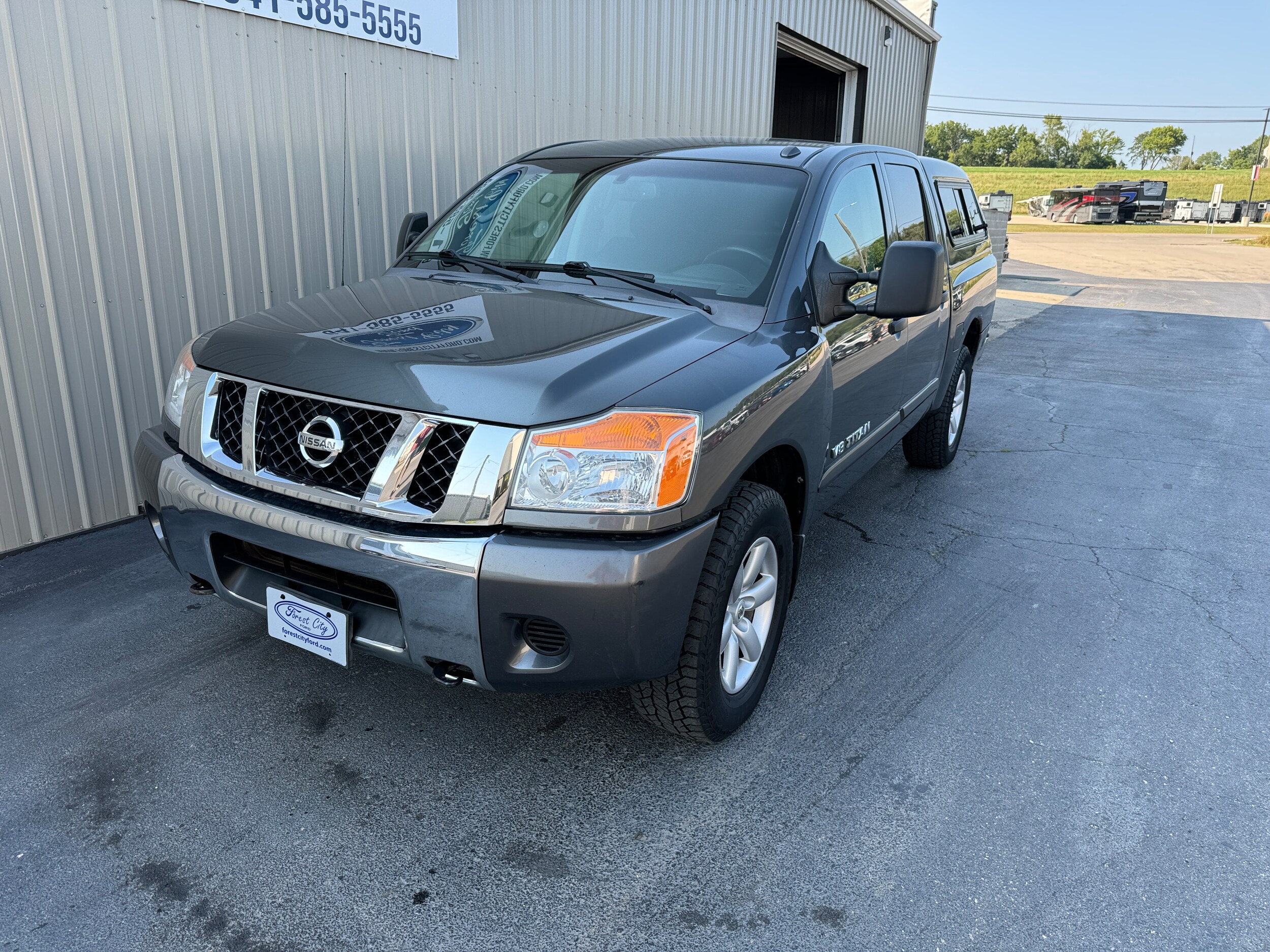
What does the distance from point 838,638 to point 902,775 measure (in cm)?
90

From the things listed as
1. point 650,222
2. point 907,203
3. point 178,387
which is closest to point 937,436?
point 907,203

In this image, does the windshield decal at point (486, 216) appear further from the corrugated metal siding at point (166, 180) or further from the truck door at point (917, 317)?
the truck door at point (917, 317)

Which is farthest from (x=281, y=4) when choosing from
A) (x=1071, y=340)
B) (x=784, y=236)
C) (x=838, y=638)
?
(x=1071, y=340)

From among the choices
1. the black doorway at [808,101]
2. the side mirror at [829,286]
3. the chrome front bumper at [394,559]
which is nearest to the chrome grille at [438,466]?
the chrome front bumper at [394,559]

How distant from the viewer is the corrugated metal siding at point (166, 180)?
4027 mm

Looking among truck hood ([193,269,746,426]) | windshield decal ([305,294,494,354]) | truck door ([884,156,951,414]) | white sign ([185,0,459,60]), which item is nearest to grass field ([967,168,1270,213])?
white sign ([185,0,459,60])

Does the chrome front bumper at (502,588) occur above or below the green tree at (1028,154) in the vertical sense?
below

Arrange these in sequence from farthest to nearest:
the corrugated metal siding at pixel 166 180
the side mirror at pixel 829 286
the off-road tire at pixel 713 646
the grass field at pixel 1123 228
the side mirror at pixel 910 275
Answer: the grass field at pixel 1123 228
the corrugated metal siding at pixel 166 180
the side mirror at pixel 829 286
the side mirror at pixel 910 275
the off-road tire at pixel 713 646

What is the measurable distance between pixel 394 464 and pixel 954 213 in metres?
4.15

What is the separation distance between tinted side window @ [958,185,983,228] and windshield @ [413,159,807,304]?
267 cm

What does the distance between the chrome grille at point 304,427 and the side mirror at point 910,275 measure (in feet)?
5.57

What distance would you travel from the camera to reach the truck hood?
7.47ft

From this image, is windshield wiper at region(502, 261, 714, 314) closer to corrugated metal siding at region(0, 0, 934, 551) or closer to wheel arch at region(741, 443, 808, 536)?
wheel arch at region(741, 443, 808, 536)

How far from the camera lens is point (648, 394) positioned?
92.9 inches
